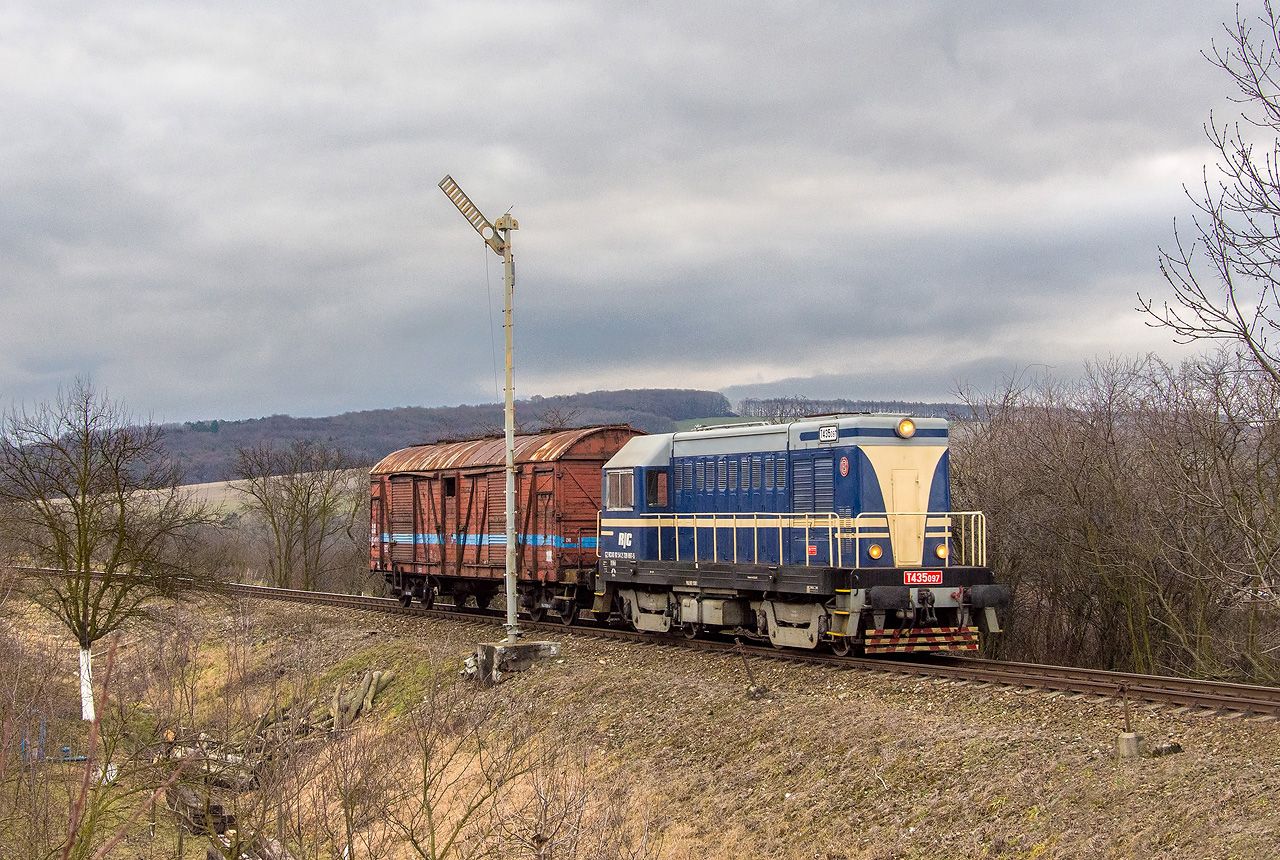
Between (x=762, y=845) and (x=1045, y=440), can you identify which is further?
(x=1045, y=440)

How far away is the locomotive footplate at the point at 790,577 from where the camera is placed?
18828 mm

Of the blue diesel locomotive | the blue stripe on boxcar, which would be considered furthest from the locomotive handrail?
the blue stripe on boxcar

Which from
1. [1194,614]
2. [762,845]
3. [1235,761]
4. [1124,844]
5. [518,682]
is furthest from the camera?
[1194,614]

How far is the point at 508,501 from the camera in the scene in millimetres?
23266

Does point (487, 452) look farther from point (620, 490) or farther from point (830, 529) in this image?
point (830, 529)

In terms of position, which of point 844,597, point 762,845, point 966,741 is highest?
point 844,597

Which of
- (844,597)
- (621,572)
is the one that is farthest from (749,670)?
(621,572)

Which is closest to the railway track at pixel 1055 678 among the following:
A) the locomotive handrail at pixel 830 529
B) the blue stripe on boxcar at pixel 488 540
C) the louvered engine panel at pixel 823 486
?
the locomotive handrail at pixel 830 529

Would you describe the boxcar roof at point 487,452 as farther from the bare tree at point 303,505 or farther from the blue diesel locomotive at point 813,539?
the bare tree at point 303,505

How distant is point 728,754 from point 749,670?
3000mm

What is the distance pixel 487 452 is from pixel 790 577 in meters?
12.8

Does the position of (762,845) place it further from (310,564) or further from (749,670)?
(310,564)

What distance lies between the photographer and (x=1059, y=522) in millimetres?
29547

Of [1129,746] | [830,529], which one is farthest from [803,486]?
[1129,746]
